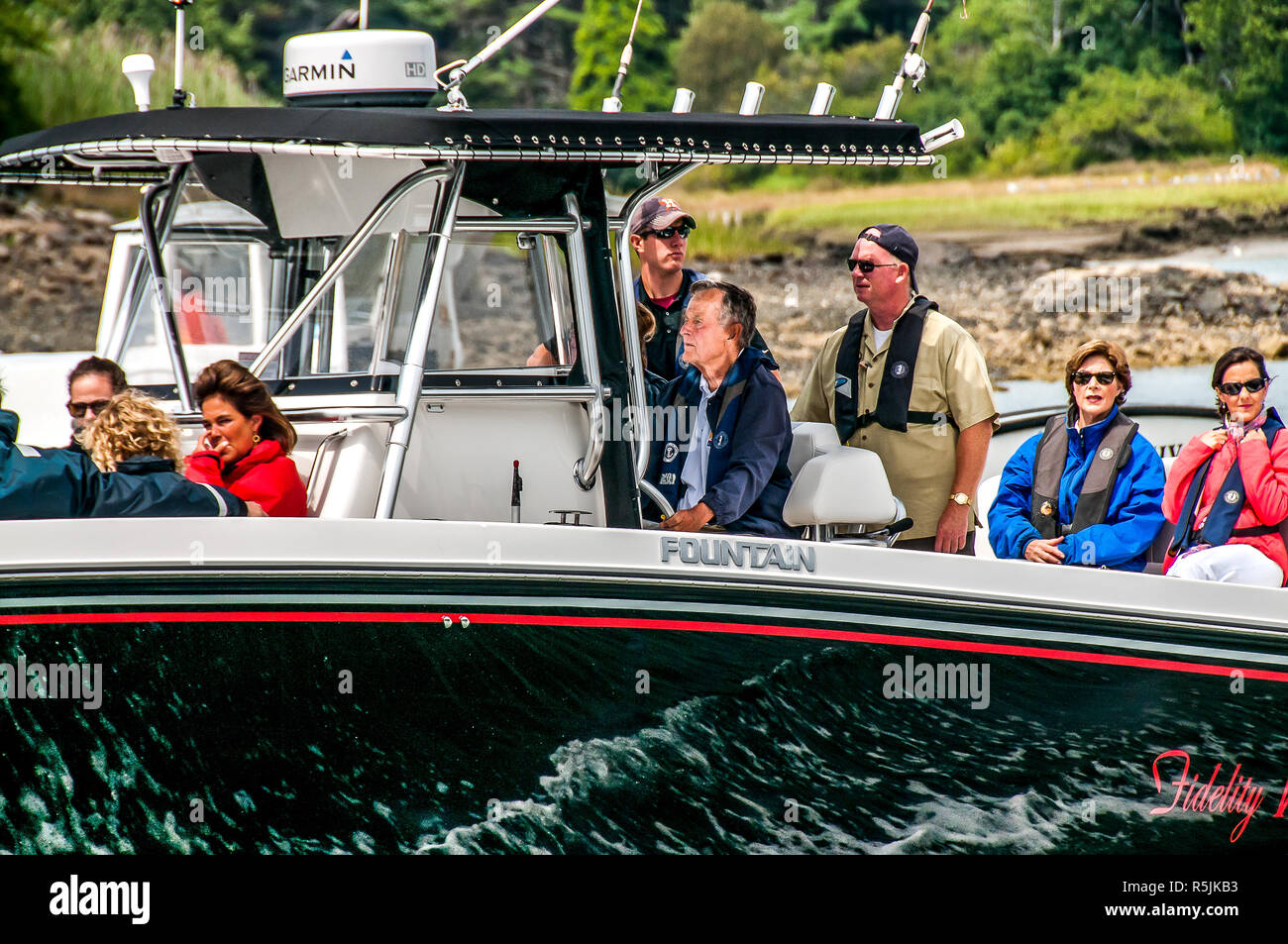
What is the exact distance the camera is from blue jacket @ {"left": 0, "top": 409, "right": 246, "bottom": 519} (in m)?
3.29

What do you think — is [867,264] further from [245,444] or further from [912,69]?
[245,444]

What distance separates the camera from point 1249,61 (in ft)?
62.3

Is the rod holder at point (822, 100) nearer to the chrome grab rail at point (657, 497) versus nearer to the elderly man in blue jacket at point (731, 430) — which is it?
the elderly man in blue jacket at point (731, 430)

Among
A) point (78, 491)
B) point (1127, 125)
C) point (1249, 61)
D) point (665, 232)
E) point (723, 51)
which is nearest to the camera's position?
point (78, 491)

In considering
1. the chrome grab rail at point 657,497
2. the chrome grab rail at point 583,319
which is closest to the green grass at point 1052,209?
the chrome grab rail at point 657,497

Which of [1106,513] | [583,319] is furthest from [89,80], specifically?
[1106,513]

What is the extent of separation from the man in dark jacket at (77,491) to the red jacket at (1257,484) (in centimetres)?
255

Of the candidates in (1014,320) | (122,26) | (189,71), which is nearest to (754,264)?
(1014,320)

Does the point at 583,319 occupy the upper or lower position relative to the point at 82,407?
upper

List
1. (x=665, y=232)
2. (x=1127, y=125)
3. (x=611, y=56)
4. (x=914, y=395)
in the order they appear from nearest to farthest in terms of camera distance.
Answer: (x=914, y=395) < (x=665, y=232) < (x=1127, y=125) < (x=611, y=56)

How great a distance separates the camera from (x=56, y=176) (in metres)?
4.10

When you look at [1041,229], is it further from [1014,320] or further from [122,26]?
[122,26]

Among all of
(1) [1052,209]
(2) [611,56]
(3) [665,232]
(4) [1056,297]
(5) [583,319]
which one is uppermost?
(2) [611,56]

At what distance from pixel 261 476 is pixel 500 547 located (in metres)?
0.62
